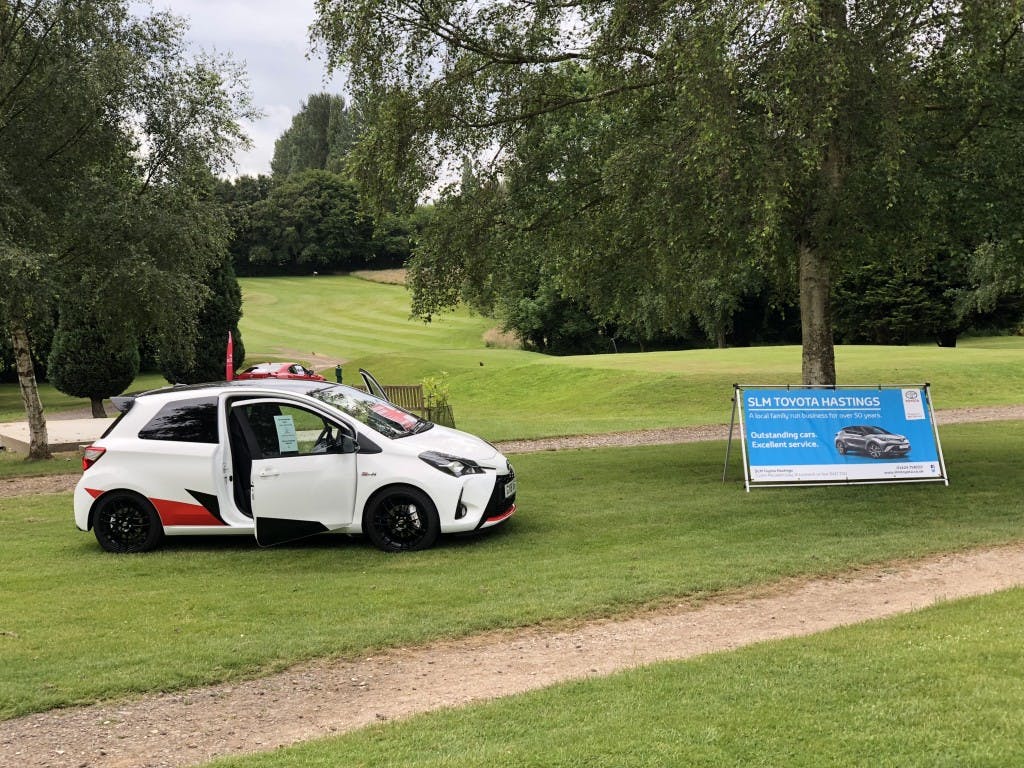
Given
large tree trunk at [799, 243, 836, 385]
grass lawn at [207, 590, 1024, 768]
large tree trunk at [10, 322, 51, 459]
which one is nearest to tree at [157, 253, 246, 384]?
large tree trunk at [10, 322, 51, 459]

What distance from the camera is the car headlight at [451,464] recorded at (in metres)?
9.06

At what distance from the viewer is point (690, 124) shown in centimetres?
1052

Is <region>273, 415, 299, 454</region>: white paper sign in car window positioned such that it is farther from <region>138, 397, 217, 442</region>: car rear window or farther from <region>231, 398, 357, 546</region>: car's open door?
<region>138, 397, 217, 442</region>: car rear window

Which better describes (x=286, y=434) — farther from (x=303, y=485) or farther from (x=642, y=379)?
(x=642, y=379)

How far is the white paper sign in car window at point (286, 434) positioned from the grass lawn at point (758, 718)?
5.09 m

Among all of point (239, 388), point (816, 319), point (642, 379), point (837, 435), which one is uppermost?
point (816, 319)

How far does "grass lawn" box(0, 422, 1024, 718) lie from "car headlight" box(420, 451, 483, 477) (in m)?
0.79

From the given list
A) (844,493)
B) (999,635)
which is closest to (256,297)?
(844,493)

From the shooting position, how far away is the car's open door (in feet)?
30.1

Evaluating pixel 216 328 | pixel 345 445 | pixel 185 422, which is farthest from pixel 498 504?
pixel 216 328

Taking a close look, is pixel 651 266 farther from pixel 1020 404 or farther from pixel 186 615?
pixel 1020 404

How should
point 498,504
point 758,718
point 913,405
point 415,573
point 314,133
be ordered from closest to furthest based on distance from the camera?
point 758,718, point 415,573, point 498,504, point 913,405, point 314,133

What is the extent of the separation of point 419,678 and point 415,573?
2664mm

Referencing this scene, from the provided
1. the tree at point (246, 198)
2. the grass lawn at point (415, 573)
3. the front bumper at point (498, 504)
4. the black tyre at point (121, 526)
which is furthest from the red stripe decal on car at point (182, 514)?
the tree at point (246, 198)
